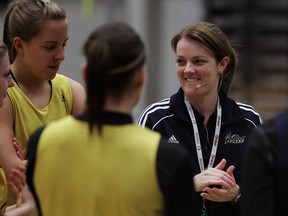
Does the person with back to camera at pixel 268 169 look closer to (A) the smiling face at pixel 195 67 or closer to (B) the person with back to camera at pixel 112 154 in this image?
(B) the person with back to camera at pixel 112 154

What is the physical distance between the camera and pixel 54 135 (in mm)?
3381

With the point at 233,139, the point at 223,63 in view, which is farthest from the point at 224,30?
the point at 233,139

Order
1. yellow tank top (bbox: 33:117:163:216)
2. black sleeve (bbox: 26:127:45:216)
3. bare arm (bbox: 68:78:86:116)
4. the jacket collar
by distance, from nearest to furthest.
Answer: yellow tank top (bbox: 33:117:163:216) → black sleeve (bbox: 26:127:45:216) → the jacket collar → bare arm (bbox: 68:78:86:116)

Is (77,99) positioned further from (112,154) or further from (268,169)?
(268,169)

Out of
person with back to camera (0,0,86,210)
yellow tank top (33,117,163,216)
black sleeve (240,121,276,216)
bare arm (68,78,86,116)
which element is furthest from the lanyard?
yellow tank top (33,117,163,216)

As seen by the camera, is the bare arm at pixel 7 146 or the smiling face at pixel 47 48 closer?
the bare arm at pixel 7 146

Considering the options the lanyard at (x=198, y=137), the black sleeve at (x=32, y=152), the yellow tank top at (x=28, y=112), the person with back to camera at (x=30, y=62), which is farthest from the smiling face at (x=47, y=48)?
the black sleeve at (x=32, y=152)

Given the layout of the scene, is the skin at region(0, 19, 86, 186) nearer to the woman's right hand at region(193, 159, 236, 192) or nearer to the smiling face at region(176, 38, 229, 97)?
the smiling face at region(176, 38, 229, 97)

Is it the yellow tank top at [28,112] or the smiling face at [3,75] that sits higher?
the smiling face at [3,75]

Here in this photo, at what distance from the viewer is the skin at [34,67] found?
461 cm

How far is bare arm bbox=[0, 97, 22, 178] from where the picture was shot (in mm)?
4578

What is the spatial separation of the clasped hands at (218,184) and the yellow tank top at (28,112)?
0.97 meters

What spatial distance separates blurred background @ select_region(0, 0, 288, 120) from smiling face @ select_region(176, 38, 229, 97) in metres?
10.0

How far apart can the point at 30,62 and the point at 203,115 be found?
1027 mm
